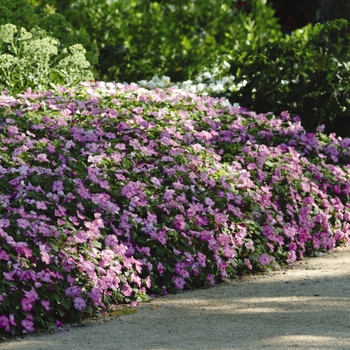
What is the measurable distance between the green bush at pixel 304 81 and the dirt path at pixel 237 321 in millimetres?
2510

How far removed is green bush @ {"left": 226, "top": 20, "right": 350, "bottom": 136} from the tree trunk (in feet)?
3.79

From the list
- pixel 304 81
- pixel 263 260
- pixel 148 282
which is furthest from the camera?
pixel 304 81

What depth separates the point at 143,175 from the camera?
19.6 feet

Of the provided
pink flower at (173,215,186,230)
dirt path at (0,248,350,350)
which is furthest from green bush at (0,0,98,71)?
dirt path at (0,248,350,350)

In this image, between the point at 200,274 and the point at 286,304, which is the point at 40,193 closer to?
the point at 200,274

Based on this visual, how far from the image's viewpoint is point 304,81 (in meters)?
8.18

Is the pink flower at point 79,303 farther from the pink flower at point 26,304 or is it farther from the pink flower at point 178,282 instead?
the pink flower at point 178,282

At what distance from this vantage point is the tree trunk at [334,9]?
9406mm

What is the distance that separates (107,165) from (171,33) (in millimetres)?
6428

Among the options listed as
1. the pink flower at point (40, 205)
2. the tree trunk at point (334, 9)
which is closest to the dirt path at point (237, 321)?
the pink flower at point (40, 205)

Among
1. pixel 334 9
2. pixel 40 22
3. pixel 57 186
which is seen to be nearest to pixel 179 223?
pixel 57 186

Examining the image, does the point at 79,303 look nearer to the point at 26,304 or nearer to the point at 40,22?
the point at 26,304

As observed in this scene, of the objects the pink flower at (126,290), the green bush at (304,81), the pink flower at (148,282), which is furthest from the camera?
the green bush at (304,81)

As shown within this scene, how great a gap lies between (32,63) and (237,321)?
3.73 metres
